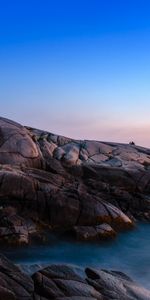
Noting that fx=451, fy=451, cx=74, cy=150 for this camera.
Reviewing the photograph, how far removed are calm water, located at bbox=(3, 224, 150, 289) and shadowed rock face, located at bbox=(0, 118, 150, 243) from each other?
29.1 inches

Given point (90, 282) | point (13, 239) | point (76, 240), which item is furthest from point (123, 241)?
point (90, 282)

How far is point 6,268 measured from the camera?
12578mm

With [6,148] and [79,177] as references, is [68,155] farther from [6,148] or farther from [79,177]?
[6,148]

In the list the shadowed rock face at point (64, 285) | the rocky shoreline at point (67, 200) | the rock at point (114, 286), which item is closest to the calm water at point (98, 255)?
the rocky shoreline at point (67, 200)

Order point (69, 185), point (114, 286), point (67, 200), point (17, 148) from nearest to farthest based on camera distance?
point (114, 286) < point (67, 200) < point (69, 185) < point (17, 148)

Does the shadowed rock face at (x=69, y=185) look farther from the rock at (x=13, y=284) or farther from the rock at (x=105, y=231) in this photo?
the rock at (x=13, y=284)

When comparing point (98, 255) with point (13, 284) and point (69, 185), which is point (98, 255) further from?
point (13, 284)

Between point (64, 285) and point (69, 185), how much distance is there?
12.8 m

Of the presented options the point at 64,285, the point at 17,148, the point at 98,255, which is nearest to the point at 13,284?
the point at 64,285

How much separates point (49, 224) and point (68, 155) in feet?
43.8

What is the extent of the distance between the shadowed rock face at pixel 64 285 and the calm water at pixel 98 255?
6.75 ft

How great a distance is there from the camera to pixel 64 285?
12.4 m

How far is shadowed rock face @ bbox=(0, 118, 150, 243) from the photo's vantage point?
21125 millimetres

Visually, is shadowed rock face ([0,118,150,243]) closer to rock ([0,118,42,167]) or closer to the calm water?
rock ([0,118,42,167])
